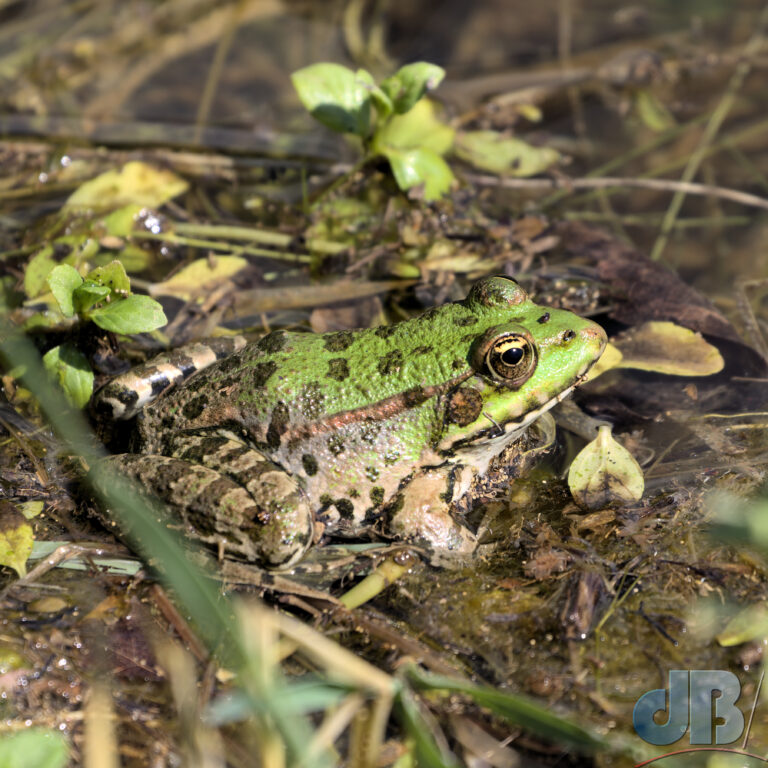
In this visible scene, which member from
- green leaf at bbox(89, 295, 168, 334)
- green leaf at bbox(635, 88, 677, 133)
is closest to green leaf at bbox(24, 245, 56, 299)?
green leaf at bbox(89, 295, 168, 334)

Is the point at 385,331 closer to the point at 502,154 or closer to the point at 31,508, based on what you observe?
the point at 31,508

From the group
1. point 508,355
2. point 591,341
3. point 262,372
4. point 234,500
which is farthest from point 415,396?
point 234,500

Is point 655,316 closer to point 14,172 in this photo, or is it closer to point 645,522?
point 645,522

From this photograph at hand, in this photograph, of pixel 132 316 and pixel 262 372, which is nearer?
pixel 262 372

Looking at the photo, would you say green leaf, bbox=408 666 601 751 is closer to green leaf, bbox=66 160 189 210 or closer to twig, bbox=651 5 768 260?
twig, bbox=651 5 768 260

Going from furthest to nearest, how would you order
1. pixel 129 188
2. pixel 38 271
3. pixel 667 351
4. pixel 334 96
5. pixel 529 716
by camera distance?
pixel 129 188 → pixel 334 96 → pixel 38 271 → pixel 667 351 → pixel 529 716

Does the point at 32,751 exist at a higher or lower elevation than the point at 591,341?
lower

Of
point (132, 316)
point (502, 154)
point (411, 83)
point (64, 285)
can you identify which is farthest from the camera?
point (502, 154)
